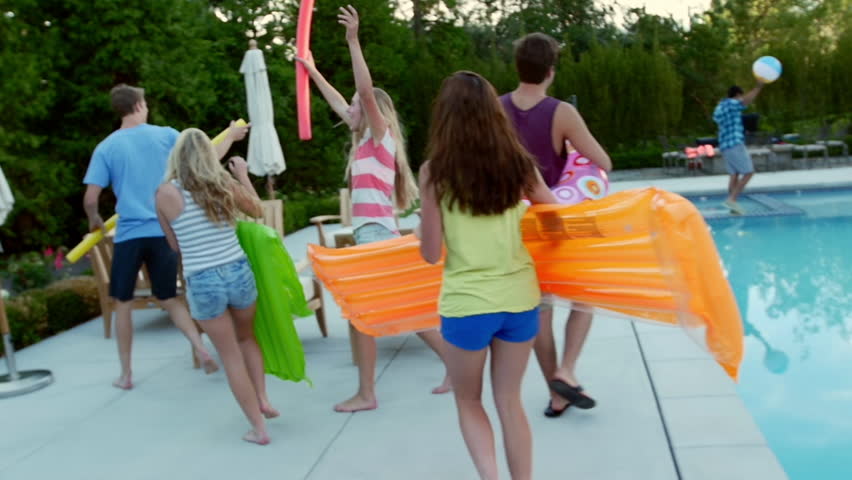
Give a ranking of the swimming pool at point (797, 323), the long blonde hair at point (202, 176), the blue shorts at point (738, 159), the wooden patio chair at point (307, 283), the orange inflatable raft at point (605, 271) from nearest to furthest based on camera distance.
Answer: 1. the orange inflatable raft at point (605, 271)
2. the long blonde hair at point (202, 176)
3. the swimming pool at point (797, 323)
4. the wooden patio chair at point (307, 283)
5. the blue shorts at point (738, 159)

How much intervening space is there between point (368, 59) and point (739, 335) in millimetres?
19128

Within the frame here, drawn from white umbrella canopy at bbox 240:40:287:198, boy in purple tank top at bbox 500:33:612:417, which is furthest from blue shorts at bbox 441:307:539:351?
white umbrella canopy at bbox 240:40:287:198

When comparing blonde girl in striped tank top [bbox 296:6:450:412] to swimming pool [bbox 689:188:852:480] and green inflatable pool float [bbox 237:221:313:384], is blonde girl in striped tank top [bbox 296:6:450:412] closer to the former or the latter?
green inflatable pool float [bbox 237:221:313:384]

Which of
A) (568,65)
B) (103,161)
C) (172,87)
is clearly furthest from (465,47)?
(103,161)

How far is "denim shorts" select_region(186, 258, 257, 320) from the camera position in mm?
3855

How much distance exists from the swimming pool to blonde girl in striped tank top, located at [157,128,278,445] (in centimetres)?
282

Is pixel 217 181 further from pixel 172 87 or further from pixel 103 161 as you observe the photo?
pixel 172 87

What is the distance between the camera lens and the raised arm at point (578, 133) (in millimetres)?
3611

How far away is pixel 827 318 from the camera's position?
7.07 m

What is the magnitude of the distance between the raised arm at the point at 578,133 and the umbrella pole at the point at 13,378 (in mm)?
3795

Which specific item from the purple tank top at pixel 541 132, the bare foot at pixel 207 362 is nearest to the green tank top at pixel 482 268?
the purple tank top at pixel 541 132

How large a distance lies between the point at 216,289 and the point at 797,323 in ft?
16.8

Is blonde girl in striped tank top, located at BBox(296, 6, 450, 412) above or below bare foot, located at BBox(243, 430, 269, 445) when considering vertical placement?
above

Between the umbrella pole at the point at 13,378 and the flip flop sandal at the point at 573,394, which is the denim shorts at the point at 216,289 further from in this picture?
the umbrella pole at the point at 13,378
